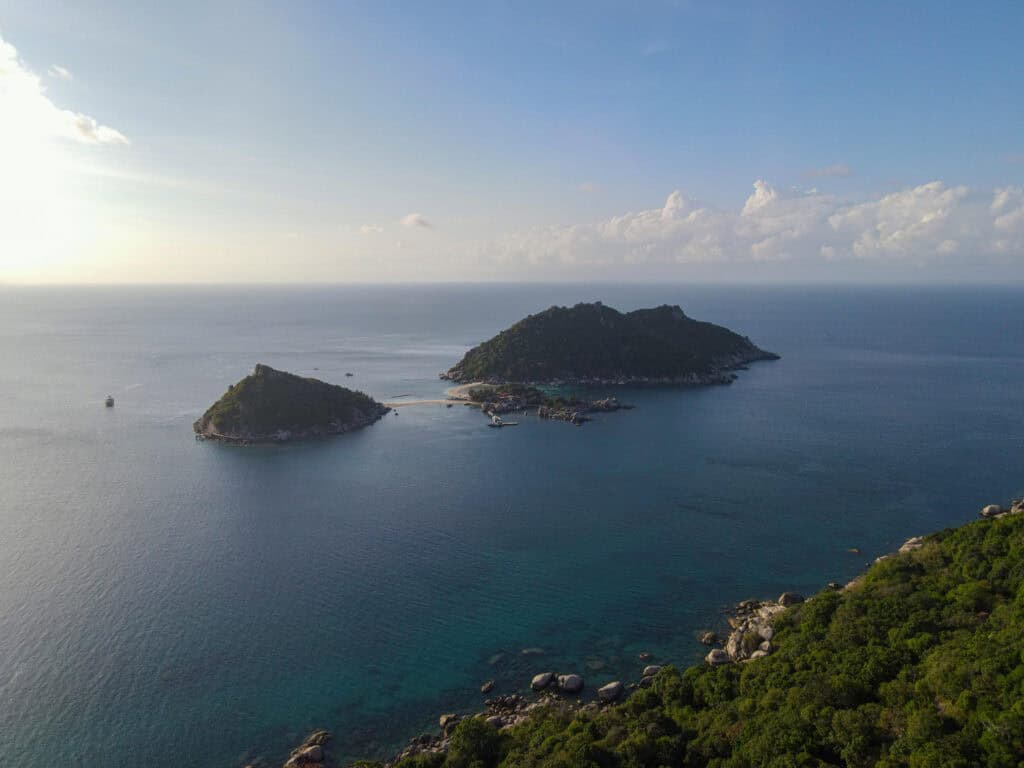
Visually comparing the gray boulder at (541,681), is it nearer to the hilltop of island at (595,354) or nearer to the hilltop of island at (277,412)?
the hilltop of island at (277,412)

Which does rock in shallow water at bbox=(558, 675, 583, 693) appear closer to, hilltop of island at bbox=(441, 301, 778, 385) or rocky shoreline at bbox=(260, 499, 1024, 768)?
rocky shoreline at bbox=(260, 499, 1024, 768)

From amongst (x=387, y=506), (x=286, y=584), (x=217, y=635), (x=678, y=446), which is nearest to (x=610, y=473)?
(x=678, y=446)

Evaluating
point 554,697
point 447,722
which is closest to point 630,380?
point 554,697

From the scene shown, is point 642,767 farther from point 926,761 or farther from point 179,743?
point 179,743

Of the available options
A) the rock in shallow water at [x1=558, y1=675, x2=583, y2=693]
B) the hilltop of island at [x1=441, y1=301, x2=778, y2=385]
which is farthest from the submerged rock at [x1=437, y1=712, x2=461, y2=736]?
the hilltop of island at [x1=441, y1=301, x2=778, y2=385]

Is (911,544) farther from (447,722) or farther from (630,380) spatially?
(630,380)

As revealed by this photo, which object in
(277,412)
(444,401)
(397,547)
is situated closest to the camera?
(397,547)

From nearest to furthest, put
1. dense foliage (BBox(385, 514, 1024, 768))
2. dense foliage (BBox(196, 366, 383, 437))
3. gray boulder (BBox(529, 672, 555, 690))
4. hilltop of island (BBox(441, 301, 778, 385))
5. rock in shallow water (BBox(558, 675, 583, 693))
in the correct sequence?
dense foliage (BBox(385, 514, 1024, 768))
rock in shallow water (BBox(558, 675, 583, 693))
gray boulder (BBox(529, 672, 555, 690))
dense foliage (BBox(196, 366, 383, 437))
hilltop of island (BBox(441, 301, 778, 385))
